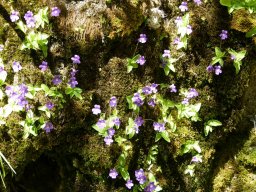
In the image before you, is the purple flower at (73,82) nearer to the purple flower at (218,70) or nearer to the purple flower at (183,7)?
the purple flower at (183,7)

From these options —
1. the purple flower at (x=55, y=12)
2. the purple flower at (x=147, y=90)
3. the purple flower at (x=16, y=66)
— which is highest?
the purple flower at (x=55, y=12)

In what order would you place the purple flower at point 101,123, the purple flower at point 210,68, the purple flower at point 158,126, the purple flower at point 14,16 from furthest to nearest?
1. the purple flower at point 210,68
2. the purple flower at point 158,126
3. the purple flower at point 101,123
4. the purple flower at point 14,16

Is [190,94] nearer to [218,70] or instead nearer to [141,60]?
[218,70]

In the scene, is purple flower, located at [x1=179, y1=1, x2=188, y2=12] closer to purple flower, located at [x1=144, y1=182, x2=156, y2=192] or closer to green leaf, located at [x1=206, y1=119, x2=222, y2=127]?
green leaf, located at [x1=206, y1=119, x2=222, y2=127]

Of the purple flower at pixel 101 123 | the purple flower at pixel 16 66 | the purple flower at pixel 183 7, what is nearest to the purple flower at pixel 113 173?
the purple flower at pixel 101 123

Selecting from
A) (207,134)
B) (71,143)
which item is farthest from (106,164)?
(207,134)

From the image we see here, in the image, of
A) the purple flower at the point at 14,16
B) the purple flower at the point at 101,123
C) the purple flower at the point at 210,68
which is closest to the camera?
the purple flower at the point at 14,16

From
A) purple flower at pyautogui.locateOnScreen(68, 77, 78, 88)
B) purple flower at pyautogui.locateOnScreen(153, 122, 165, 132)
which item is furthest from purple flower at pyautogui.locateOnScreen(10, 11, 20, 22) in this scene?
purple flower at pyautogui.locateOnScreen(153, 122, 165, 132)
